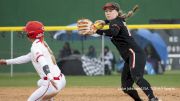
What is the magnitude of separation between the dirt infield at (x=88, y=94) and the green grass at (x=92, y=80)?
1.13 m

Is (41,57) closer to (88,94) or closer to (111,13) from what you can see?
(111,13)

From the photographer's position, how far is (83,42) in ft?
56.9

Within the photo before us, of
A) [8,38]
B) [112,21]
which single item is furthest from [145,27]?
[112,21]

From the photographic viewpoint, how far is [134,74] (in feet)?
28.1

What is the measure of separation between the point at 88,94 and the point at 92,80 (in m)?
3.58

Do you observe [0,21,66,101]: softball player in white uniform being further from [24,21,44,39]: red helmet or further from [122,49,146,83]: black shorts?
[122,49,146,83]: black shorts

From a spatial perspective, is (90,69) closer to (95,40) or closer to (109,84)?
(95,40)

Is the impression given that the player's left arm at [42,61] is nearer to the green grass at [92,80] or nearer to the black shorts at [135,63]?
the black shorts at [135,63]

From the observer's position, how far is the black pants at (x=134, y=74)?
8.48m

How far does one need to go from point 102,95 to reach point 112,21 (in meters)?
3.16

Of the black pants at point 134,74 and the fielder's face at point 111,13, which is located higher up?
the fielder's face at point 111,13

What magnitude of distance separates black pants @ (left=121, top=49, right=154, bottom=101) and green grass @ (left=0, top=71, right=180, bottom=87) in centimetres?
467

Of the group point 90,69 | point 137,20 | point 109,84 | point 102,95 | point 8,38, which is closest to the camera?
point 102,95

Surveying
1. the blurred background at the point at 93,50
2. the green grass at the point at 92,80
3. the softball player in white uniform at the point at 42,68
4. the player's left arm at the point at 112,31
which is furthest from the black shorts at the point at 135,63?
the blurred background at the point at 93,50
